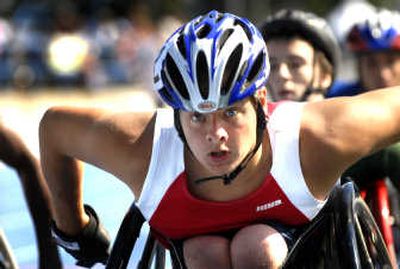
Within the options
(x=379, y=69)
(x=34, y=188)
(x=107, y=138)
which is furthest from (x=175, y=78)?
(x=379, y=69)

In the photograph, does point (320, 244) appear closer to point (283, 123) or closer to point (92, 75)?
point (283, 123)

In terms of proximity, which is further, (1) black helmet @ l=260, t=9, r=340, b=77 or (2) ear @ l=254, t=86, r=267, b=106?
(1) black helmet @ l=260, t=9, r=340, b=77

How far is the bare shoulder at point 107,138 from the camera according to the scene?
3783 mm

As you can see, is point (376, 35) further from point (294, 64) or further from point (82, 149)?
point (82, 149)

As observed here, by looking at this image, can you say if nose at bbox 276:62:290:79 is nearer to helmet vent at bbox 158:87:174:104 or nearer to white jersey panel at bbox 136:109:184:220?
white jersey panel at bbox 136:109:184:220

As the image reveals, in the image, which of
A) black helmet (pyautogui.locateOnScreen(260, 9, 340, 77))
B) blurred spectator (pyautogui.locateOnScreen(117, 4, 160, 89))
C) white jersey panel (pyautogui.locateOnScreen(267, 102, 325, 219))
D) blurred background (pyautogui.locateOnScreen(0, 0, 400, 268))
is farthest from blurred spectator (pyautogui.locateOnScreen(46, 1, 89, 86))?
white jersey panel (pyautogui.locateOnScreen(267, 102, 325, 219))

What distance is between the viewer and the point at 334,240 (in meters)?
3.73

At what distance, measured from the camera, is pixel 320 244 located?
12.3 ft

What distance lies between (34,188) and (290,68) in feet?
5.45

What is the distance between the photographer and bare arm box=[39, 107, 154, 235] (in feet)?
12.5

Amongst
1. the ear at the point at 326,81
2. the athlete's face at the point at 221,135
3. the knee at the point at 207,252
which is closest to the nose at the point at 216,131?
the athlete's face at the point at 221,135

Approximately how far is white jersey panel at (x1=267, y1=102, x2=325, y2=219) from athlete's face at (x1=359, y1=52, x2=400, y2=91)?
221 centimetres

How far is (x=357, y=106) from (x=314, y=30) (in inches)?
92.4

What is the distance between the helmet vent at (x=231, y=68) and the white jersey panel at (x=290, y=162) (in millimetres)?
320
